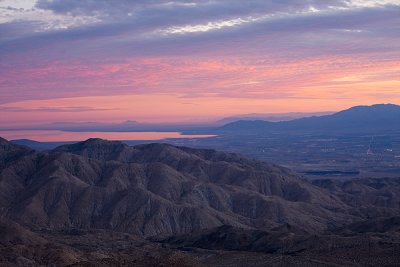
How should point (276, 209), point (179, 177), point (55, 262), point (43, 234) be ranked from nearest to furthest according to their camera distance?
point (55, 262) < point (43, 234) < point (276, 209) < point (179, 177)

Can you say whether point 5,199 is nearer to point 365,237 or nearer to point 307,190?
point 307,190

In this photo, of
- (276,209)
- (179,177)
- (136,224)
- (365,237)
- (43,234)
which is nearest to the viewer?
(365,237)

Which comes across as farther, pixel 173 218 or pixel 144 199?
pixel 144 199

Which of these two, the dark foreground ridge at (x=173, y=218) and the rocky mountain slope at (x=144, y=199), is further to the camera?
the rocky mountain slope at (x=144, y=199)

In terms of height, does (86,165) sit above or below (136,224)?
above

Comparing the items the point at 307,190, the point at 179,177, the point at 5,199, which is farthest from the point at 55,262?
the point at 307,190

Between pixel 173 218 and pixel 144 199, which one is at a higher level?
pixel 144 199

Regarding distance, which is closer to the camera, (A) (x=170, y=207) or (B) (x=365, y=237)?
(B) (x=365, y=237)

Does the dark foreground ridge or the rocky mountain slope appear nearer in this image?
the dark foreground ridge
